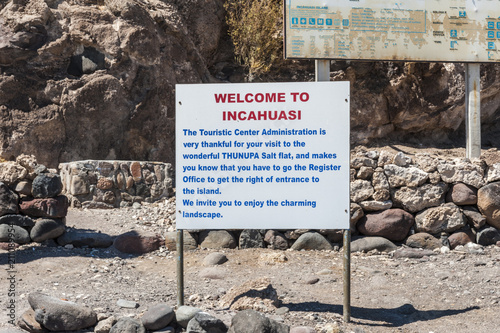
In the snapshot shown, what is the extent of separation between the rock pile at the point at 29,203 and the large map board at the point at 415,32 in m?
4.69

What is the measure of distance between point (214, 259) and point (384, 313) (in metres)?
2.17

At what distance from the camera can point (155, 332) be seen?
3.52 metres

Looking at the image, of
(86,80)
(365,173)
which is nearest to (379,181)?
(365,173)

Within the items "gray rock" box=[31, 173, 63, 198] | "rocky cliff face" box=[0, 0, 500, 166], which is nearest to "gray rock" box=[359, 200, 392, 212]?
"gray rock" box=[31, 173, 63, 198]

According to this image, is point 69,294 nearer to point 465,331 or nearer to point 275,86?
point 275,86

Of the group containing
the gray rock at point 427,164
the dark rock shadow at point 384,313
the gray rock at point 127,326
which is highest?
the gray rock at point 427,164

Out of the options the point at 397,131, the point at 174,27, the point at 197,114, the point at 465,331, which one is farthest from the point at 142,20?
the point at 465,331

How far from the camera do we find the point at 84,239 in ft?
20.7

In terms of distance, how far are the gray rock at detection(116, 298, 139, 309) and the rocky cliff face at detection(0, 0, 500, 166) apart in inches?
312

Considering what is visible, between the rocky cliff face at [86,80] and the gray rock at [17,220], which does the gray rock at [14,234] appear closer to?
the gray rock at [17,220]

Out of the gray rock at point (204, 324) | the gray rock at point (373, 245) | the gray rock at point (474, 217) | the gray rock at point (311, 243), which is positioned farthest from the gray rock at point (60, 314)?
the gray rock at point (474, 217)

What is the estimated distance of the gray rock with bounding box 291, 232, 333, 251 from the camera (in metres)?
6.34

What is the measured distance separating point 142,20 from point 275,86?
903cm

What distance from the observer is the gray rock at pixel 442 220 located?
20.9 ft
